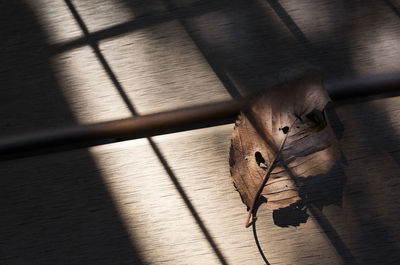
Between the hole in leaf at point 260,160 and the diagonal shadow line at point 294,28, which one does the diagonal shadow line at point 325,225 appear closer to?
the hole in leaf at point 260,160

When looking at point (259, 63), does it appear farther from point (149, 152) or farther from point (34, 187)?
point (34, 187)

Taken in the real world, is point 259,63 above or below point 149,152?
above

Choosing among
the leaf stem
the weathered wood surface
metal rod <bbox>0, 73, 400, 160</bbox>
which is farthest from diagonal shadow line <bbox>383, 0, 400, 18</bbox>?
the leaf stem

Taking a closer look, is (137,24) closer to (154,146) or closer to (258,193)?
(154,146)

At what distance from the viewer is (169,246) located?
23.6 inches

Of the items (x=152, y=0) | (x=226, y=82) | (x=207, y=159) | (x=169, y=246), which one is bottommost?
(x=169, y=246)

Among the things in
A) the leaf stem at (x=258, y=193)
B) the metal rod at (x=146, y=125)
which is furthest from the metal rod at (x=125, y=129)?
the leaf stem at (x=258, y=193)

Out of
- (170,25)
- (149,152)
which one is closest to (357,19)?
(170,25)

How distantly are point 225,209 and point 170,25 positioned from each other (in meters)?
0.34

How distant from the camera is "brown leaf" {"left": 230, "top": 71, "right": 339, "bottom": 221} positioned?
570 millimetres

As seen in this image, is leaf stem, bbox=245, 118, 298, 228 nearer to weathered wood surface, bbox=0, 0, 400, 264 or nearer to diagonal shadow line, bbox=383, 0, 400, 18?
weathered wood surface, bbox=0, 0, 400, 264

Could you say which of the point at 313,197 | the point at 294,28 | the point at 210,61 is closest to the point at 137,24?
the point at 210,61

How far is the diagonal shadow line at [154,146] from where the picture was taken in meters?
0.60

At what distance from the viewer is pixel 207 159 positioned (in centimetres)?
61
